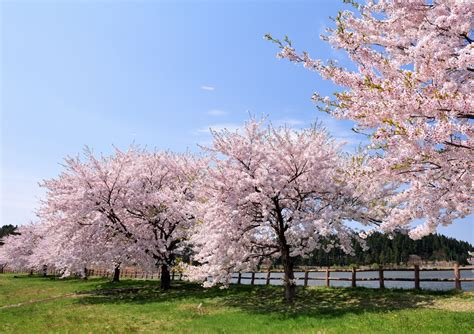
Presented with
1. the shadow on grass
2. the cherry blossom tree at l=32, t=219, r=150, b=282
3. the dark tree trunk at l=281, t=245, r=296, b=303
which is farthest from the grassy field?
the cherry blossom tree at l=32, t=219, r=150, b=282

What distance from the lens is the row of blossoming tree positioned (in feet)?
23.0

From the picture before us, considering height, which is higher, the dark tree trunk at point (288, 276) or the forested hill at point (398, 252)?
the dark tree trunk at point (288, 276)

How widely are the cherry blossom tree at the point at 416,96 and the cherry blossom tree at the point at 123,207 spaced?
16.3 meters

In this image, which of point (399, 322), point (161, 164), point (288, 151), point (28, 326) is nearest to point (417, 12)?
point (399, 322)

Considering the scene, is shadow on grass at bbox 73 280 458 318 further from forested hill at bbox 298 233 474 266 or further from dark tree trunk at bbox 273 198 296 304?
forested hill at bbox 298 233 474 266

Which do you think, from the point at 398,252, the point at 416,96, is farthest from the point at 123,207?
the point at 398,252

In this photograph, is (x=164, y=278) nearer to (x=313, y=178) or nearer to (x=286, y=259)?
(x=286, y=259)

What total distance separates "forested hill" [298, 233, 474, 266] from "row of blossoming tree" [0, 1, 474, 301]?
375 feet

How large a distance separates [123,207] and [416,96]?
849 inches

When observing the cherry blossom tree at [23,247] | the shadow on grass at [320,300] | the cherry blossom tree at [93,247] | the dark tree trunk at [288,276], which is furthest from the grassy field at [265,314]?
the cherry blossom tree at [23,247]

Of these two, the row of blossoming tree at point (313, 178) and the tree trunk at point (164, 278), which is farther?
the tree trunk at point (164, 278)

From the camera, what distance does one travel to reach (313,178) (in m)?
17.0

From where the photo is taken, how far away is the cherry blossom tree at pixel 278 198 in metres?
16.4

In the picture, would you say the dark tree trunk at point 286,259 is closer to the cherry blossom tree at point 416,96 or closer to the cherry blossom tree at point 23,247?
the cherry blossom tree at point 416,96
